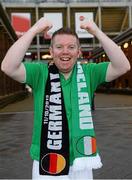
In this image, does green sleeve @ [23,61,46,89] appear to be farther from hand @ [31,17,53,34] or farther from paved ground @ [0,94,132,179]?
paved ground @ [0,94,132,179]

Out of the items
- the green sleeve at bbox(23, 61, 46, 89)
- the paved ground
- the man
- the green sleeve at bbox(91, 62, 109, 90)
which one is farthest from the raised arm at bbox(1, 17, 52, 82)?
the paved ground

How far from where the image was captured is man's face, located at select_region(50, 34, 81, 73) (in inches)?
124

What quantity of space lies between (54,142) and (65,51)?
1.95 ft

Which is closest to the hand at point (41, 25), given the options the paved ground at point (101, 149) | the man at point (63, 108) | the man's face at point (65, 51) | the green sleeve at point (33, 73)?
the man at point (63, 108)

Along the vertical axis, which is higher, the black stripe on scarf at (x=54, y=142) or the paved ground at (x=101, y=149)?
the black stripe on scarf at (x=54, y=142)

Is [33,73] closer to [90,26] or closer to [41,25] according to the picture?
[41,25]

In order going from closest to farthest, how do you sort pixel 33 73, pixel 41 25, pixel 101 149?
A: pixel 41 25 → pixel 33 73 → pixel 101 149

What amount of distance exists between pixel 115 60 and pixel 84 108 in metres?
0.38

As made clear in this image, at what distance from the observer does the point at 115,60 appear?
317 centimetres

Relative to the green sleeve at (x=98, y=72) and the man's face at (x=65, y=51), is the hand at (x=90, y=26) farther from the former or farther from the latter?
the green sleeve at (x=98, y=72)

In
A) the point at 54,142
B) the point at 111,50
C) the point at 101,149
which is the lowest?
the point at 101,149

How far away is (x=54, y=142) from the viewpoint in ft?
10.2

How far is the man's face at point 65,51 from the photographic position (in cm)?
314

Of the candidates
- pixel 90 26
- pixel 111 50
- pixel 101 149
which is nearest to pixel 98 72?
pixel 111 50
